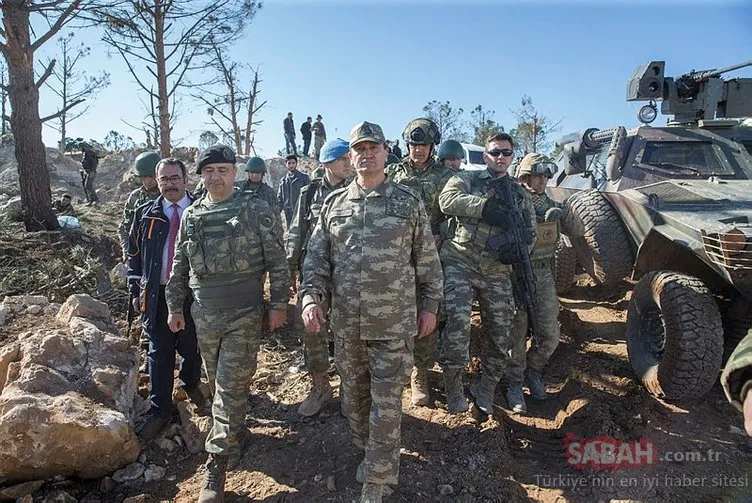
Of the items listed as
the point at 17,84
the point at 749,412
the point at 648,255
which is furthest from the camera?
the point at 17,84

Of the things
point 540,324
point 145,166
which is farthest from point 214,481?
point 540,324

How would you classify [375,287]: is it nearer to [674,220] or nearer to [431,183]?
[431,183]

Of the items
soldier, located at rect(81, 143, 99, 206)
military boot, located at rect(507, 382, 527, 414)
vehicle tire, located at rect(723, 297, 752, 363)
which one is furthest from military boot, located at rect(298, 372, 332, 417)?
soldier, located at rect(81, 143, 99, 206)

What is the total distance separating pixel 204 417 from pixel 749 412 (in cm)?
301

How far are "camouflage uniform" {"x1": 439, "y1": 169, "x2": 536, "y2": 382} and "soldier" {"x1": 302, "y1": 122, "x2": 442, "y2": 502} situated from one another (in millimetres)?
767

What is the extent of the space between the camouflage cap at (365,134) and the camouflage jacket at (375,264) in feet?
0.74

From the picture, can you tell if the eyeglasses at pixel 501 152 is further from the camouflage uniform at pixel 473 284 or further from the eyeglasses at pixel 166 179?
the eyeglasses at pixel 166 179

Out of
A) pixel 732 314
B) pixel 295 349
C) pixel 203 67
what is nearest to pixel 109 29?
pixel 203 67

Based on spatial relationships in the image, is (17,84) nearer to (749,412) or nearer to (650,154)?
(650,154)

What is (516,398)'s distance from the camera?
3.57 metres

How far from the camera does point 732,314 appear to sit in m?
3.55

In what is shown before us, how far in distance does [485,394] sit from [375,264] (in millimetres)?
1472

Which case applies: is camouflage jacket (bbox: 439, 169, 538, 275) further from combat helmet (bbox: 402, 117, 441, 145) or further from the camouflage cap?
the camouflage cap

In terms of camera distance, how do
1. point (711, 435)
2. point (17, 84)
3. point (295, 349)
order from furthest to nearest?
point (17, 84)
point (295, 349)
point (711, 435)
